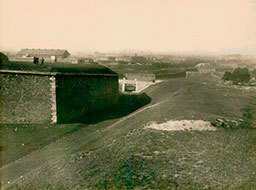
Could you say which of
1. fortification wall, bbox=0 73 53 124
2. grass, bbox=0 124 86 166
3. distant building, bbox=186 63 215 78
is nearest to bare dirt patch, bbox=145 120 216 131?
grass, bbox=0 124 86 166

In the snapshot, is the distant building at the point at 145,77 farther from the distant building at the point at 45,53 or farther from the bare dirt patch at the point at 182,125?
the distant building at the point at 45,53

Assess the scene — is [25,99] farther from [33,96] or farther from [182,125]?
[182,125]

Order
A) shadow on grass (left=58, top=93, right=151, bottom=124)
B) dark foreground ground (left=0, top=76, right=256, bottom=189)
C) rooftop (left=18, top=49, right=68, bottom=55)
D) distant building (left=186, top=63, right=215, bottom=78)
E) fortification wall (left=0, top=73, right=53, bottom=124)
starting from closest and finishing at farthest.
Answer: dark foreground ground (left=0, top=76, right=256, bottom=189), fortification wall (left=0, top=73, right=53, bottom=124), shadow on grass (left=58, top=93, right=151, bottom=124), distant building (left=186, top=63, right=215, bottom=78), rooftop (left=18, top=49, right=68, bottom=55)

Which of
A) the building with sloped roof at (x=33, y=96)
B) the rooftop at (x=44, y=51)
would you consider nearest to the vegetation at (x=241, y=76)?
the building with sloped roof at (x=33, y=96)

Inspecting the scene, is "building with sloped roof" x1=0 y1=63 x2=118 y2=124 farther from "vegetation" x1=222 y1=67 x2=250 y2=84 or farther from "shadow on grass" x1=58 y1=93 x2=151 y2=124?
"vegetation" x1=222 y1=67 x2=250 y2=84

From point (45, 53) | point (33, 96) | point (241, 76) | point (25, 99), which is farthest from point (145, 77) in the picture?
→ point (45, 53)

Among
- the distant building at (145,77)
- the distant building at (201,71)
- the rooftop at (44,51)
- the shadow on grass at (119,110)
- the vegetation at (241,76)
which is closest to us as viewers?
the shadow on grass at (119,110)

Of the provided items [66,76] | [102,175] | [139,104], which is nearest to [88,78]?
[66,76]
